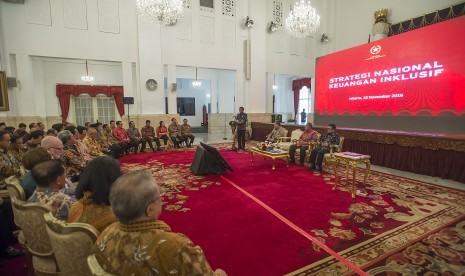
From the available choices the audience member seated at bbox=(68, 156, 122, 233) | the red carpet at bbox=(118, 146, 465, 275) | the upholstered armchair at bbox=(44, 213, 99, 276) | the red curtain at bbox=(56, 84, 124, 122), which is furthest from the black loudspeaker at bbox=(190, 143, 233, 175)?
the red curtain at bbox=(56, 84, 124, 122)

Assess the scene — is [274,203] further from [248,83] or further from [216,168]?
[248,83]

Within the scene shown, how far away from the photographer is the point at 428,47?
6.21 meters

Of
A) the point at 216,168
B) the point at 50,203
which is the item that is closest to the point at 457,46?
the point at 216,168

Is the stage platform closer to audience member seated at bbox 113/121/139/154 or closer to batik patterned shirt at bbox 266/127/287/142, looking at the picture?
batik patterned shirt at bbox 266/127/287/142

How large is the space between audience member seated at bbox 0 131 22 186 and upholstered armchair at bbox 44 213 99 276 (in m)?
2.21

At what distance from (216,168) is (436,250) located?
3.54 m

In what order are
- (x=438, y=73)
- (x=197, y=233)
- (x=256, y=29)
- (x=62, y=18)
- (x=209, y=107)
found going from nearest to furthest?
(x=197, y=233), (x=438, y=73), (x=62, y=18), (x=256, y=29), (x=209, y=107)

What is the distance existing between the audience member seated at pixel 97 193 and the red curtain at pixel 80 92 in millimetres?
10339

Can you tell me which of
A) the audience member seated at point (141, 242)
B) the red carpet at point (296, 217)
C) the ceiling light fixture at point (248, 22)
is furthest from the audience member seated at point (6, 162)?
the ceiling light fixture at point (248, 22)

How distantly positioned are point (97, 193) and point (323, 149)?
15.1 ft

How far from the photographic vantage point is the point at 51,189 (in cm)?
172

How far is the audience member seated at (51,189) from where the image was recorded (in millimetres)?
1627

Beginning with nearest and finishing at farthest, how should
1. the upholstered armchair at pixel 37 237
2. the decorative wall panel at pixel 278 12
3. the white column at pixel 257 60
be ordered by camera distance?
1. the upholstered armchair at pixel 37 237
2. the white column at pixel 257 60
3. the decorative wall panel at pixel 278 12

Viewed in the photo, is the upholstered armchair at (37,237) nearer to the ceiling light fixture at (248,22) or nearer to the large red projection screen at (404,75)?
the large red projection screen at (404,75)
